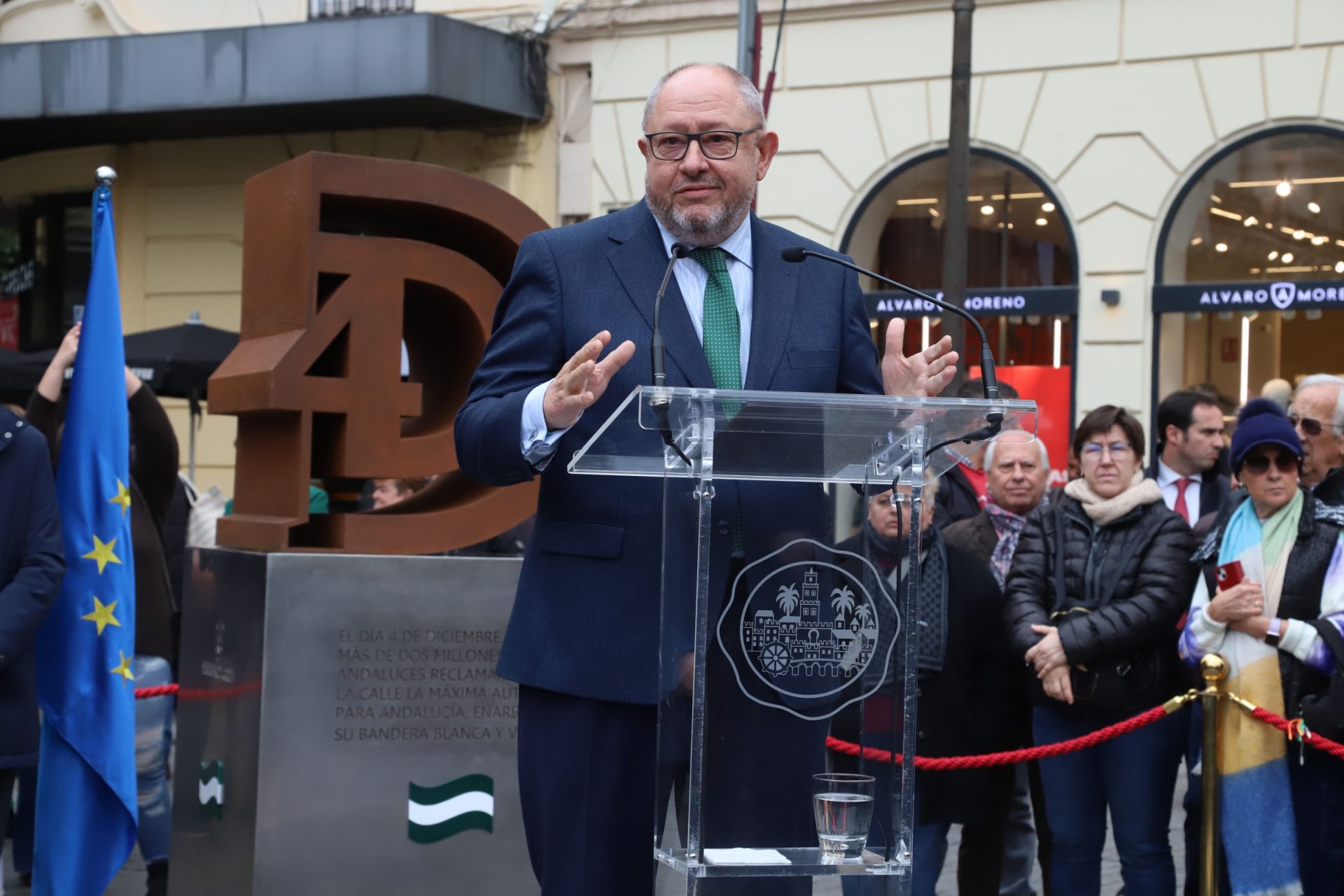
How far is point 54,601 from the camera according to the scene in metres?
4.98

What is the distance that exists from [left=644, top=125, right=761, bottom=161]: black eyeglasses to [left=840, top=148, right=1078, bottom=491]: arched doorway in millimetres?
9452

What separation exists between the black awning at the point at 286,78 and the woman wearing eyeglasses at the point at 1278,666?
9.85 m

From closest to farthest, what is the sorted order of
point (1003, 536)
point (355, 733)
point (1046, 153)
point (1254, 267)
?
point (355, 733) < point (1003, 536) < point (1254, 267) < point (1046, 153)

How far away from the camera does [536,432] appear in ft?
9.32

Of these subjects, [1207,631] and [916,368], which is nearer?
[916,368]

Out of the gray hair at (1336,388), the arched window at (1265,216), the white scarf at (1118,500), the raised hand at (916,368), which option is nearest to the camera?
the raised hand at (916,368)

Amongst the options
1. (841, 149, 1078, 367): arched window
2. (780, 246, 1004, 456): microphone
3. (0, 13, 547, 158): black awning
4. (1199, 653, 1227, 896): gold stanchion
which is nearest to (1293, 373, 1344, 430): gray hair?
(1199, 653, 1227, 896): gold stanchion

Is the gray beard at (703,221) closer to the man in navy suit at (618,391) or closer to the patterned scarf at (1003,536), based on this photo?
the man in navy suit at (618,391)

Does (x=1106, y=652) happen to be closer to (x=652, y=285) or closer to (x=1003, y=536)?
(x=1003, y=536)

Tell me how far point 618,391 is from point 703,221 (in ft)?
1.11

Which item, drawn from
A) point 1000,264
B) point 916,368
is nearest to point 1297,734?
point 916,368

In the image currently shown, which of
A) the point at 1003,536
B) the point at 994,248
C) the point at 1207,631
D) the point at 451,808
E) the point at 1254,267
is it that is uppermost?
the point at 994,248

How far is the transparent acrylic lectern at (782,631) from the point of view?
8.65 ft

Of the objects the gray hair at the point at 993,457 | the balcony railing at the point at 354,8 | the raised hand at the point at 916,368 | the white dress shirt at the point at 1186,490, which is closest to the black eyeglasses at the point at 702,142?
the raised hand at the point at 916,368
